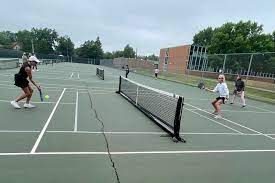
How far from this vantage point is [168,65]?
44.8 metres

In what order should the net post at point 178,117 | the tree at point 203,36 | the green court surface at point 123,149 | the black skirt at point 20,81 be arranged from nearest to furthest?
the green court surface at point 123,149 → the net post at point 178,117 → the black skirt at point 20,81 → the tree at point 203,36

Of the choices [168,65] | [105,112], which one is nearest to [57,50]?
[168,65]

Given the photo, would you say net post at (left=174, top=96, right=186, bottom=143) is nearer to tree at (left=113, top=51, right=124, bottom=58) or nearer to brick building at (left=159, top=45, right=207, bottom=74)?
brick building at (left=159, top=45, right=207, bottom=74)

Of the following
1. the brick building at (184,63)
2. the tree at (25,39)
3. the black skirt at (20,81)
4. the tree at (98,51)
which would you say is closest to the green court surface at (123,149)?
the black skirt at (20,81)

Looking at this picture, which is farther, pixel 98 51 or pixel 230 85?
pixel 98 51


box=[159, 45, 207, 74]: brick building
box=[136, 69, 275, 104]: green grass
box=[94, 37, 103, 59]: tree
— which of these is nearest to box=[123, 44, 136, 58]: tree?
box=[94, 37, 103, 59]: tree

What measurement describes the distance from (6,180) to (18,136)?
2626 millimetres

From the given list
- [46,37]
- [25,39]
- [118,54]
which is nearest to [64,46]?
[46,37]

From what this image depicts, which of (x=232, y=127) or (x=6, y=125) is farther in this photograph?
(x=232, y=127)

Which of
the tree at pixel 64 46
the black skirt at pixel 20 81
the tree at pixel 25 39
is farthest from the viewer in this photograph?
the tree at pixel 64 46

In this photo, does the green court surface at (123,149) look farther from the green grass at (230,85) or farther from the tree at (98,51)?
the tree at (98,51)

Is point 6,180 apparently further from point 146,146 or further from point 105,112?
point 105,112

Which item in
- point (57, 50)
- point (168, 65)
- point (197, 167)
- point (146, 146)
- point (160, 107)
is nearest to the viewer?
point (197, 167)

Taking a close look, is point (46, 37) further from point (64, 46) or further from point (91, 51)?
point (91, 51)
